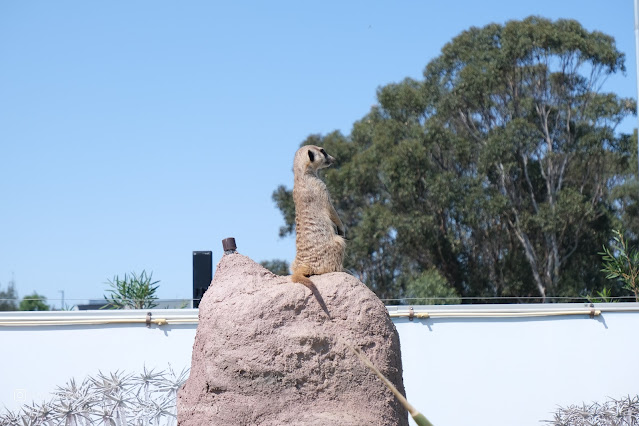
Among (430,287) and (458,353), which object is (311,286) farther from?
(430,287)

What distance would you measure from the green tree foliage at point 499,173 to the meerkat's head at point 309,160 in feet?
→ 58.9

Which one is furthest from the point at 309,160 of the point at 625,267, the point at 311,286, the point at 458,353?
the point at 625,267

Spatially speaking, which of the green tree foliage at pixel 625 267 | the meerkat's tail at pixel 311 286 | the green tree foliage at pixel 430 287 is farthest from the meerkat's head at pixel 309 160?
the green tree foliage at pixel 430 287

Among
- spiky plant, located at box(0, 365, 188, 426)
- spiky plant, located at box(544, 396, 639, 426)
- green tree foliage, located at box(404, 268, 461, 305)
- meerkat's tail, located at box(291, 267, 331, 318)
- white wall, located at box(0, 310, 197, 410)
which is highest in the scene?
green tree foliage, located at box(404, 268, 461, 305)

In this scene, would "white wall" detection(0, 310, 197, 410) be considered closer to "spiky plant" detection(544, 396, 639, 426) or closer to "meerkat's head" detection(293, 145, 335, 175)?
"meerkat's head" detection(293, 145, 335, 175)

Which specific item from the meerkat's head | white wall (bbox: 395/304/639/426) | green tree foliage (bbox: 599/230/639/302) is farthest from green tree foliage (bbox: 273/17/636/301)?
the meerkat's head

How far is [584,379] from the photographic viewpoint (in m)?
7.50

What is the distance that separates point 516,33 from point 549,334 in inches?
705

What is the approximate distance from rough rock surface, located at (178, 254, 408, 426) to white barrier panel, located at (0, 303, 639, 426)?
114 inches

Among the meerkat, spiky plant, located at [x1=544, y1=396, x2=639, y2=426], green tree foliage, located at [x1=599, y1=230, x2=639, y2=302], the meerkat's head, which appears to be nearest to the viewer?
the meerkat

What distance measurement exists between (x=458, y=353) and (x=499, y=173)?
16881 mm

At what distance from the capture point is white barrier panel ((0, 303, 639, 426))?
277 inches

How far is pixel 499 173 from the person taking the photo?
2364 cm

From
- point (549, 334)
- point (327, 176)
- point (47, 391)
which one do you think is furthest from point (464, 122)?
point (47, 391)
